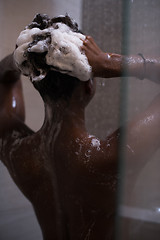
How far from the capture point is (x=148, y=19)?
19.7 inches

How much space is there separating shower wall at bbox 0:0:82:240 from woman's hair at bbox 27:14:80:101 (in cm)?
21

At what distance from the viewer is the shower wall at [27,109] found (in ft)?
2.62

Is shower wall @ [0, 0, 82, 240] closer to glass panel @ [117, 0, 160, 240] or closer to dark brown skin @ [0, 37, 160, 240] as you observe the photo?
dark brown skin @ [0, 37, 160, 240]

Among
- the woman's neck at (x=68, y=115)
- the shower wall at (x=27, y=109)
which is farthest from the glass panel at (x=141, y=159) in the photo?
the shower wall at (x=27, y=109)

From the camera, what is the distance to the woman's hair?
1.79 feet

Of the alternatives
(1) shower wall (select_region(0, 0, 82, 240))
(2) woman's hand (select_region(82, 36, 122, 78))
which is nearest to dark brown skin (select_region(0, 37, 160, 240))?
(2) woman's hand (select_region(82, 36, 122, 78))

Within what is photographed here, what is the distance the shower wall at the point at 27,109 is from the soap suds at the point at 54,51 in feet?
0.78

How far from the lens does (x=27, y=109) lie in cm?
83

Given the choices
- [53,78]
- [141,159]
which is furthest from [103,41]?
[141,159]

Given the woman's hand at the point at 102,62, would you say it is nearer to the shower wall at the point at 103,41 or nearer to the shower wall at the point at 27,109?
the shower wall at the point at 103,41

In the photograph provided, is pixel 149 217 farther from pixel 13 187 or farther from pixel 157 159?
pixel 13 187

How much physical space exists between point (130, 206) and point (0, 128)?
398 millimetres

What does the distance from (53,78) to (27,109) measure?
0.28 m

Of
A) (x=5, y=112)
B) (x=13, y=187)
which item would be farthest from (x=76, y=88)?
(x=13, y=187)
